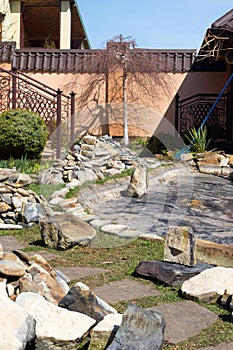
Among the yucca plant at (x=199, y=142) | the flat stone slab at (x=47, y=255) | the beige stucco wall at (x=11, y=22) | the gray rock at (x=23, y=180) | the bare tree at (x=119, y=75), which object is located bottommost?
the flat stone slab at (x=47, y=255)

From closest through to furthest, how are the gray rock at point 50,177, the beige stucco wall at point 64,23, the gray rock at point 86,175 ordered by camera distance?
the gray rock at point 50,177, the gray rock at point 86,175, the beige stucco wall at point 64,23

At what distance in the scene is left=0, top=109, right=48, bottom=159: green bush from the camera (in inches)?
285

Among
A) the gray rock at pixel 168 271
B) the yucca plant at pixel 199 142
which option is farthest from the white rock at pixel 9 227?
the yucca plant at pixel 199 142

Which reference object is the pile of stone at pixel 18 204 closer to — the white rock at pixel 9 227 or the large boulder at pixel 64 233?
the white rock at pixel 9 227

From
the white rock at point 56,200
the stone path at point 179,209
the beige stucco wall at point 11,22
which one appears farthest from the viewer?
the beige stucco wall at point 11,22

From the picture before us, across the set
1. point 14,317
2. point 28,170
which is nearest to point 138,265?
point 14,317

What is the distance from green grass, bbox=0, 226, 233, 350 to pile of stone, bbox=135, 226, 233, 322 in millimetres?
59

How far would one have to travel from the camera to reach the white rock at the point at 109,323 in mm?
2289

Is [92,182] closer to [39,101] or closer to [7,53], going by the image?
[39,101]

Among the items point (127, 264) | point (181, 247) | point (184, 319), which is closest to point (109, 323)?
point (184, 319)

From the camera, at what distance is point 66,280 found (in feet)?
10.6

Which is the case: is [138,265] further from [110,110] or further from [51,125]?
[110,110]

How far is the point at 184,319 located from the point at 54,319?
2.58ft

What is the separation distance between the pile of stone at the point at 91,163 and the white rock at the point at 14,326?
14.3 feet
